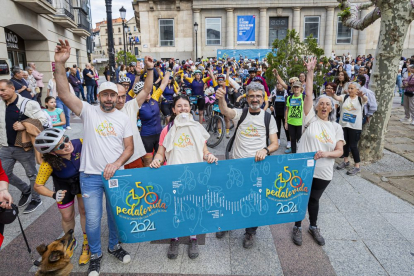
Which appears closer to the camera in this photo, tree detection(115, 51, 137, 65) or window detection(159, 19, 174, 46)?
tree detection(115, 51, 137, 65)

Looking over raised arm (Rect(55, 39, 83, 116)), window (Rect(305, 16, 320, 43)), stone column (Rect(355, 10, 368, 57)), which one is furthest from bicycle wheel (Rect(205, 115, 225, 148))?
stone column (Rect(355, 10, 368, 57))

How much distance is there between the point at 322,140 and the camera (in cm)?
372

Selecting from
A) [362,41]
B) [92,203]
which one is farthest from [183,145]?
[362,41]

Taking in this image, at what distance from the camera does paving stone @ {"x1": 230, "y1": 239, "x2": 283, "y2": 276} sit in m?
3.29

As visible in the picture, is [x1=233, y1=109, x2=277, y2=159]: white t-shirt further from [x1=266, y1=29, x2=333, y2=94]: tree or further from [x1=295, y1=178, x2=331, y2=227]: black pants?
[x1=266, y1=29, x2=333, y2=94]: tree

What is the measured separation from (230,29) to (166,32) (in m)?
8.44

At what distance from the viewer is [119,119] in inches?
128

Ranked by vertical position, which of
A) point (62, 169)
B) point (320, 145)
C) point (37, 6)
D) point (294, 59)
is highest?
point (37, 6)

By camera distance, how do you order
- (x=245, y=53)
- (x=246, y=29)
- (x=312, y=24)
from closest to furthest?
(x=245, y=53) < (x=246, y=29) < (x=312, y=24)

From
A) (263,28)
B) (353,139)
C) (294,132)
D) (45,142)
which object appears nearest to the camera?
(45,142)

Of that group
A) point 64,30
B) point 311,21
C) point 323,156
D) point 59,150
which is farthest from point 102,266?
point 311,21

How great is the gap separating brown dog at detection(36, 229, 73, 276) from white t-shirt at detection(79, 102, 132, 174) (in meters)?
0.92

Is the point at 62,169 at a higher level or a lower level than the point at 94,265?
higher

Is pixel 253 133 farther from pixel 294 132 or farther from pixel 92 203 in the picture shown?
pixel 294 132
